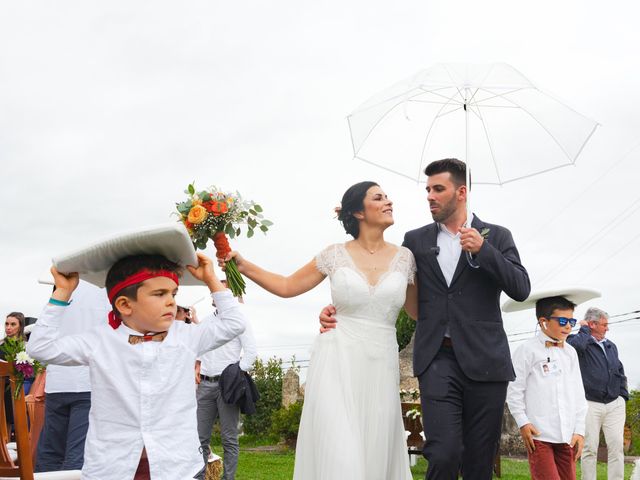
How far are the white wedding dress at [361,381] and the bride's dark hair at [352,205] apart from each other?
0.42 meters

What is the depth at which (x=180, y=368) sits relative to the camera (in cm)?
411

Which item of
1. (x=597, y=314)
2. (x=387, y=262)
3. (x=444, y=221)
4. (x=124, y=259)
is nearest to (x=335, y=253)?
(x=387, y=262)

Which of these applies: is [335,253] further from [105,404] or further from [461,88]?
[105,404]

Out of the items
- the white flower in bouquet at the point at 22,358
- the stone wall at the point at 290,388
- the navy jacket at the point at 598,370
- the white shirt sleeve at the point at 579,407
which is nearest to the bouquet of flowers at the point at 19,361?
the white flower in bouquet at the point at 22,358

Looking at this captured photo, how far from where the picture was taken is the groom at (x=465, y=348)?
5.18 m

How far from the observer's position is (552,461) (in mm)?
7031

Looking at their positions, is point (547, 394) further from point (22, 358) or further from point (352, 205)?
point (22, 358)

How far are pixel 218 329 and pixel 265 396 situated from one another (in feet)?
65.7

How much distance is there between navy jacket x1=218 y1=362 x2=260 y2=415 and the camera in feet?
29.1

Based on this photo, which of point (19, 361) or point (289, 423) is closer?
point (19, 361)

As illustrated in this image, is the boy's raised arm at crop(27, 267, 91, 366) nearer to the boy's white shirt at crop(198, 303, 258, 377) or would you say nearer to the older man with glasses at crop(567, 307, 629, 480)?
the boy's white shirt at crop(198, 303, 258, 377)

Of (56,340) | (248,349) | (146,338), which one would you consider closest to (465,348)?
(146,338)

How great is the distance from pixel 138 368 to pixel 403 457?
8.07 feet

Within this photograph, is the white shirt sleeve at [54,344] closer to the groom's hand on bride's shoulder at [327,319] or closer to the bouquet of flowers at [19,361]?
the bouquet of flowers at [19,361]
